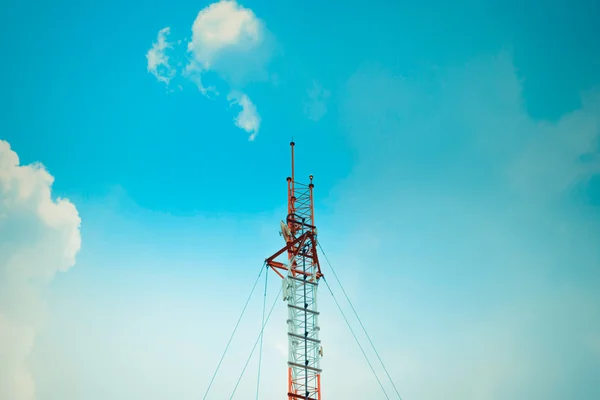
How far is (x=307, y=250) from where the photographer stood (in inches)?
2500

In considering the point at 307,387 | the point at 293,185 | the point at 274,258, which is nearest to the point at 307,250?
the point at 274,258

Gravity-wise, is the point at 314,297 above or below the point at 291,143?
below

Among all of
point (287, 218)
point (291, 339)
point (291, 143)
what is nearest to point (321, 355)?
point (291, 339)

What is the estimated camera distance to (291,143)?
72.2 metres

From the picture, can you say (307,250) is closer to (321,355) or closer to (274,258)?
(274,258)

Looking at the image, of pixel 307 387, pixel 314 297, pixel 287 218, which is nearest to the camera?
pixel 307 387

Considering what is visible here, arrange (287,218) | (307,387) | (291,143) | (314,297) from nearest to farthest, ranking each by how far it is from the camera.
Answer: (307,387) < (314,297) < (287,218) < (291,143)

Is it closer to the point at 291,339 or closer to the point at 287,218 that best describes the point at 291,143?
the point at 287,218

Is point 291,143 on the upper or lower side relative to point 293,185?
upper

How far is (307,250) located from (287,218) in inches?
174

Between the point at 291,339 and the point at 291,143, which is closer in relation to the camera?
the point at 291,339

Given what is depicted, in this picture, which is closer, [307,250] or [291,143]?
[307,250]

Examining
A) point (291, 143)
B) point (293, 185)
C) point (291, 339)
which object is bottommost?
point (291, 339)

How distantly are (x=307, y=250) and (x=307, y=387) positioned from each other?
47.2 ft
